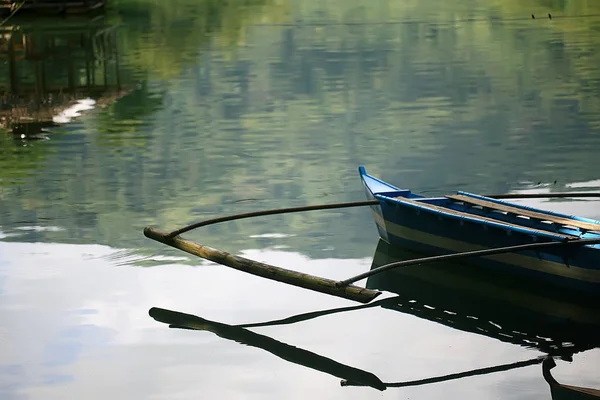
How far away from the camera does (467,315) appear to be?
1250 centimetres

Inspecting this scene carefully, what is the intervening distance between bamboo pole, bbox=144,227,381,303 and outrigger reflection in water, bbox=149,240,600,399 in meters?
0.58

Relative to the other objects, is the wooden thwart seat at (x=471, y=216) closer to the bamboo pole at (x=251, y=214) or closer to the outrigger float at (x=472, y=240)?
the outrigger float at (x=472, y=240)

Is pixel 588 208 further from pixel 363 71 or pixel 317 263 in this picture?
pixel 363 71

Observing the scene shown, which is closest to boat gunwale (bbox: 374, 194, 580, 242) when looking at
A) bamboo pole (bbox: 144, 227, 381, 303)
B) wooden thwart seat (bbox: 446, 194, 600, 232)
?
wooden thwart seat (bbox: 446, 194, 600, 232)

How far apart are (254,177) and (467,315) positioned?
8.28 m

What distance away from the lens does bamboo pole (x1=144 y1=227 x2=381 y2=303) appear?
1143 centimetres

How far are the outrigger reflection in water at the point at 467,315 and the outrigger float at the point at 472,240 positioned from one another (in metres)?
0.25

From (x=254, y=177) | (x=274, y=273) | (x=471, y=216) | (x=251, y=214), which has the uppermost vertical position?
(x=471, y=216)

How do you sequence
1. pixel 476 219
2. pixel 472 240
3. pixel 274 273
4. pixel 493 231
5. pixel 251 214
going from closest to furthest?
1. pixel 274 273
2. pixel 493 231
3. pixel 476 219
4. pixel 472 240
5. pixel 251 214

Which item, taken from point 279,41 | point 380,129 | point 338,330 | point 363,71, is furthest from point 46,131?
point 279,41

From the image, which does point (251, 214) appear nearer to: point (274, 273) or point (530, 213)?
point (274, 273)

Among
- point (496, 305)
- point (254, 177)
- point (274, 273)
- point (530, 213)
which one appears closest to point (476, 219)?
point (530, 213)

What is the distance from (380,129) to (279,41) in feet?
62.3

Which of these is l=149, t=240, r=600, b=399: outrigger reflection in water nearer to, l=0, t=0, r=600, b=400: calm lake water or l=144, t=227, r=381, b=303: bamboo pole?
l=0, t=0, r=600, b=400: calm lake water
